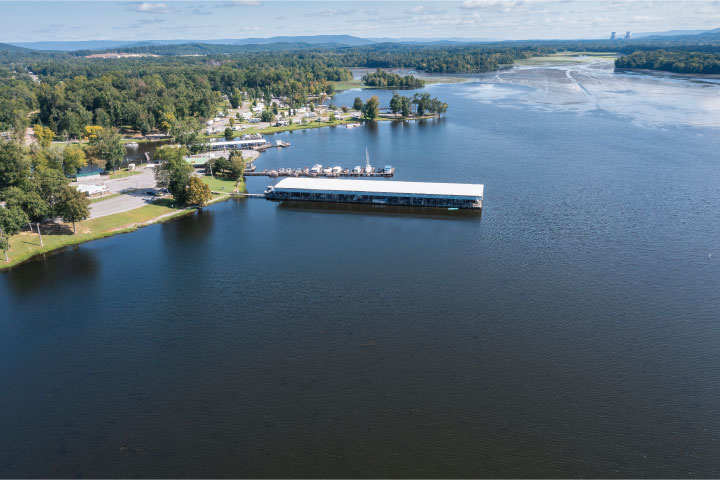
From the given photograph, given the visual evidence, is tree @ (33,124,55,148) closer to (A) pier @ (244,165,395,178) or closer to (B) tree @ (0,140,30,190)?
(B) tree @ (0,140,30,190)

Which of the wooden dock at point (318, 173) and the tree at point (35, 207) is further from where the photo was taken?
the wooden dock at point (318, 173)

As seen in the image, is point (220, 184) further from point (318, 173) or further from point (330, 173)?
point (330, 173)

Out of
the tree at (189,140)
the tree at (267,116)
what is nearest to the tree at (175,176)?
the tree at (189,140)

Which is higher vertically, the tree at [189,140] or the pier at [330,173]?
the tree at [189,140]

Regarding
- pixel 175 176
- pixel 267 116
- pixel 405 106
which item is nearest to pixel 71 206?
pixel 175 176

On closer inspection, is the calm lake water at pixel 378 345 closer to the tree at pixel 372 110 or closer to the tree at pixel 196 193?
the tree at pixel 196 193
